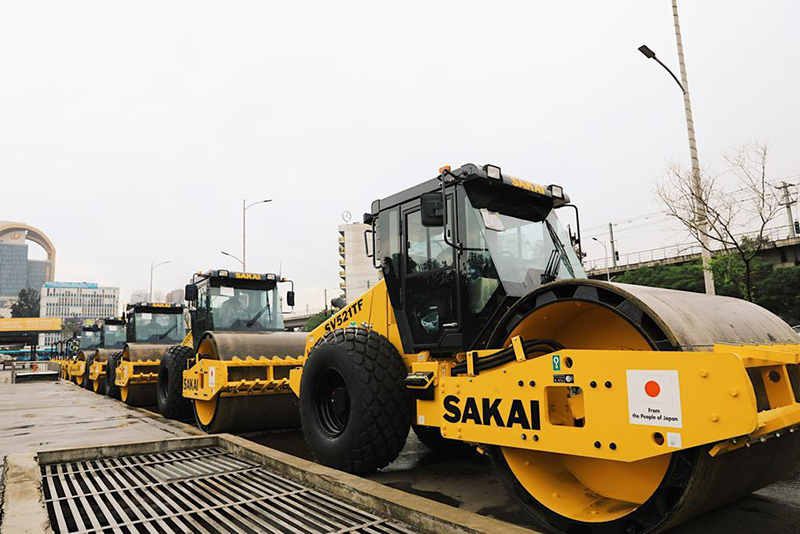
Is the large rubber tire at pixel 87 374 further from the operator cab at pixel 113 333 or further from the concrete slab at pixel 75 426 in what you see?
the concrete slab at pixel 75 426

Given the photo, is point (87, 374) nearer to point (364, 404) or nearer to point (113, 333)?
point (113, 333)

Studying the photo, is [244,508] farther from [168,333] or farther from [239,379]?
[168,333]

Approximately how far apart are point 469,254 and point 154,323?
1365 centimetres

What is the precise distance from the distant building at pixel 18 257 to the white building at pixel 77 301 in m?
58.2

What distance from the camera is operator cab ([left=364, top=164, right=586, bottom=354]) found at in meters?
4.79

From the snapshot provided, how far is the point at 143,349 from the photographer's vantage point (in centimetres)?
1365

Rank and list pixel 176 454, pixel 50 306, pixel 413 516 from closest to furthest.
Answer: pixel 413 516
pixel 176 454
pixel 50 306

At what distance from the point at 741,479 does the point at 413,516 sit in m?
1.85

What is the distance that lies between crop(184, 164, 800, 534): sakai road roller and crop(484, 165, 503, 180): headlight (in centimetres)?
2

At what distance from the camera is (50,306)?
11969cm

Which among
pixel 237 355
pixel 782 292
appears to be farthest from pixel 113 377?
pixel 782 292

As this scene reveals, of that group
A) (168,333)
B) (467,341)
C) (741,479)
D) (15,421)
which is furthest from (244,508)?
(168,333)

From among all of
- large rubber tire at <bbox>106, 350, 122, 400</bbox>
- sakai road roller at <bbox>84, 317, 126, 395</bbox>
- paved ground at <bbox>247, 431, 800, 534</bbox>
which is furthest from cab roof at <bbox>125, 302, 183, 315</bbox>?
paved ground at <bbox>247, 431, 800, 534</bbox>

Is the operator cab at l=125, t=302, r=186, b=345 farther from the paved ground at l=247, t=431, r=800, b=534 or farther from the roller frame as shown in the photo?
the roller frame
